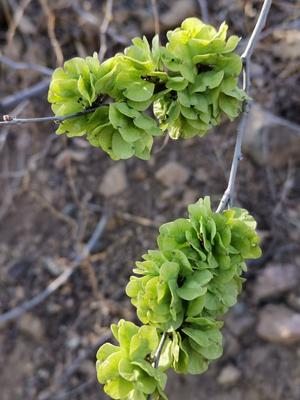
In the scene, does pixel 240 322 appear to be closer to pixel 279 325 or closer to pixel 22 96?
pixel 279 325

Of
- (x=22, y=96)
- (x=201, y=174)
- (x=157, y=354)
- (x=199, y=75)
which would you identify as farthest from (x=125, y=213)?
(x=157, y=354)

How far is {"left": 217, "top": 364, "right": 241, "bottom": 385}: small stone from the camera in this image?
275 cm

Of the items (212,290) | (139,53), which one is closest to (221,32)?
(139,53)

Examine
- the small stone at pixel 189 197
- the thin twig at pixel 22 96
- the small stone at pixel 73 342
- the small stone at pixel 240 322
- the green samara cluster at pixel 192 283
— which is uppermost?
the green samara cluster at pixel 192 283

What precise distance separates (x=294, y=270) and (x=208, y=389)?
2.23 ft

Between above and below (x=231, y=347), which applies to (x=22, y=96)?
above

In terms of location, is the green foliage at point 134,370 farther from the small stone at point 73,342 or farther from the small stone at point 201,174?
the small stone at point 201,174

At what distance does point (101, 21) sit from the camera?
367 centimetres

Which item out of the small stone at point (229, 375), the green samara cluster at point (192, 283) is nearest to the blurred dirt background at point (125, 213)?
the small stone at point (229, 375)

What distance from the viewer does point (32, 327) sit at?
3127 mm

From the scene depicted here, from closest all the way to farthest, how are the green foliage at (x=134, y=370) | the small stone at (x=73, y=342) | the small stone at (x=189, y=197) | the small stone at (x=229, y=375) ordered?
the green foliage at (x=134, y=370), the small stone at (x=229, y=375), the small stone at (x=73, y=342), the small stone at (x=189, y=197)

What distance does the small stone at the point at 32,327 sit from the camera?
10.2ft

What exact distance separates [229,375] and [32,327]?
1.01m

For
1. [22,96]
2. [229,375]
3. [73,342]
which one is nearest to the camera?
[229,375]
